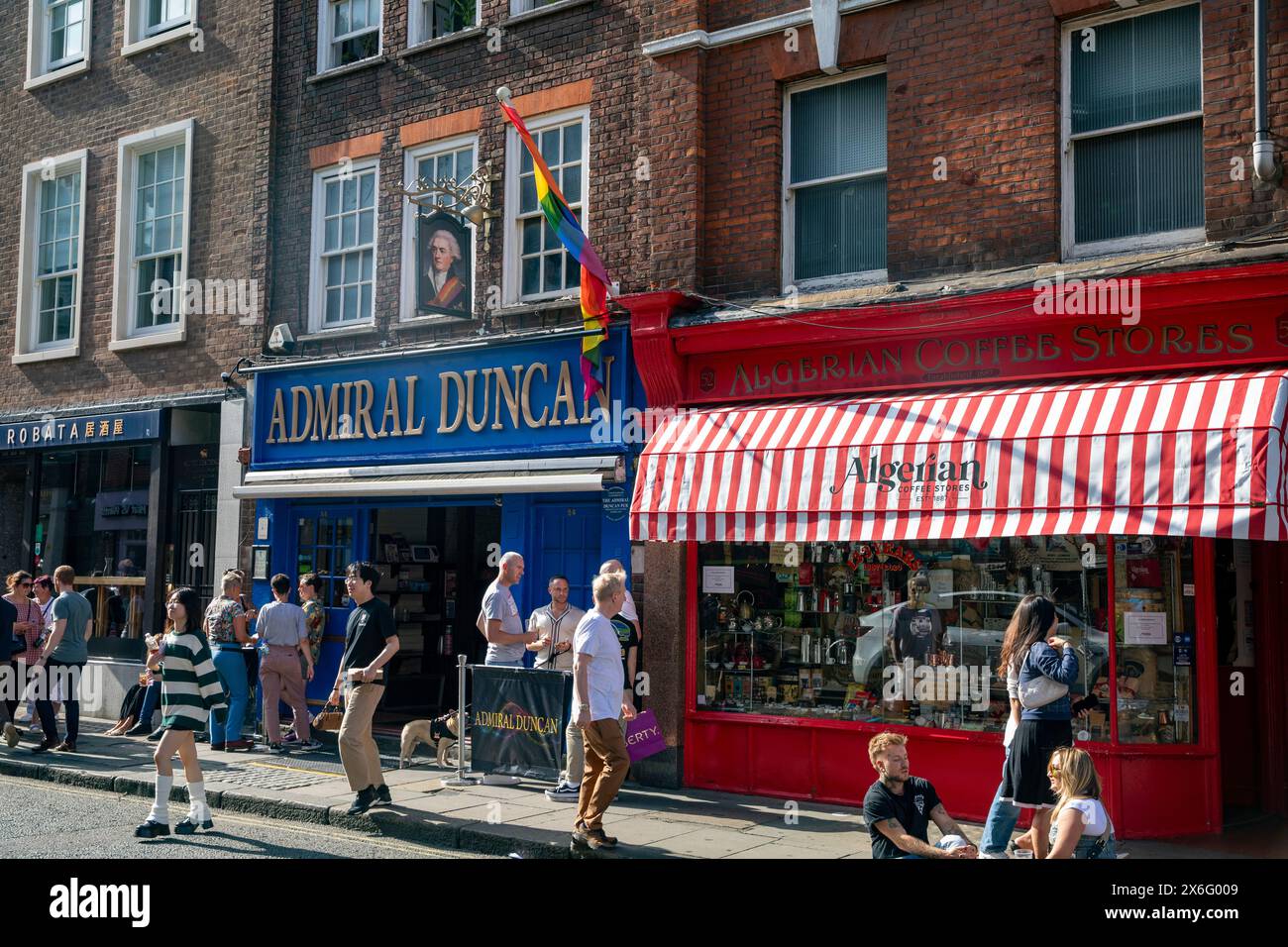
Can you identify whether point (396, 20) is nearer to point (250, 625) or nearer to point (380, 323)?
point (380, 323)

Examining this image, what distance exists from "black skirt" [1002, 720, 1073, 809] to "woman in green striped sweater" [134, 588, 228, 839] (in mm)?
5451

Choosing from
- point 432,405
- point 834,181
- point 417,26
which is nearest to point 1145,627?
point 834,181

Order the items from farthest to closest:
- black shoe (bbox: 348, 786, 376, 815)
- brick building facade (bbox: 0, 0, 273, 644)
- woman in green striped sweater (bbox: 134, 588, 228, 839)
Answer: brick building facade (bbox: 0, 0, 273, 644)
black shoe (bbox: 348, 786, 376, 815)
woman in green striped sweater (bbox: 134, 588, 228, 839)

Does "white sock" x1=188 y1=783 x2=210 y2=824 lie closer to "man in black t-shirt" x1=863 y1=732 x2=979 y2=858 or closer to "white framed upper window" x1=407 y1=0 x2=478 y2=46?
"man in black t-shirt" x1=863 y1=732 x2=979 y2=858

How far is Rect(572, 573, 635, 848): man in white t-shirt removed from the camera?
8297mm

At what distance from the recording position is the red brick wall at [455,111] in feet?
40.6

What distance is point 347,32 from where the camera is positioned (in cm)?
1500

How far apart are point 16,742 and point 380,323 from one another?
5.94 meters

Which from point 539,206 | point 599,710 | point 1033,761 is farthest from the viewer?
point 539,206

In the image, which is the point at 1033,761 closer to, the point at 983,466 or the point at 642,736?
the point at 983,466

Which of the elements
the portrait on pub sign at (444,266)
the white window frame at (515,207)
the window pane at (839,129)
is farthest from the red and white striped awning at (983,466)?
the portrait on pub sign at (444,266)

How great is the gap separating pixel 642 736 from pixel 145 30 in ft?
40.9

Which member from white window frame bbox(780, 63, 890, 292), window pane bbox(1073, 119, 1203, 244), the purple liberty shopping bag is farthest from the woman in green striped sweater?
window pane bbox(1073, 119, 1203, 244)

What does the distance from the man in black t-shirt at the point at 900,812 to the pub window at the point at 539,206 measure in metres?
7.44
